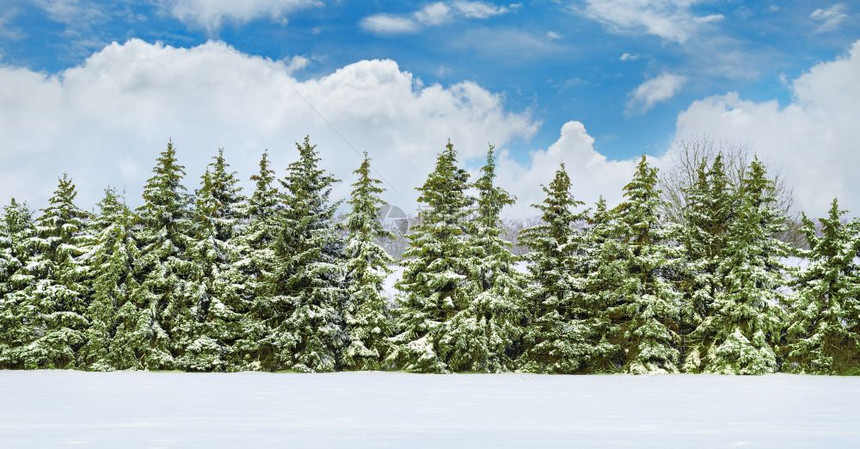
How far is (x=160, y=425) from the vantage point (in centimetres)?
1152

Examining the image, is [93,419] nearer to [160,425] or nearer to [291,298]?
[160,425]

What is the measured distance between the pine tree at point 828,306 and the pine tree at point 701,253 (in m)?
3.68

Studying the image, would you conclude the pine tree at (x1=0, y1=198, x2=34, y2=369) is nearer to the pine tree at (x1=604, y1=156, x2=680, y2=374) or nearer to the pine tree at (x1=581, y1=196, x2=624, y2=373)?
the pine tree at (x1=581, y1=196, x2=624, y2=373)

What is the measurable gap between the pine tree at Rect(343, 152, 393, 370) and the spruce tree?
12.5ft

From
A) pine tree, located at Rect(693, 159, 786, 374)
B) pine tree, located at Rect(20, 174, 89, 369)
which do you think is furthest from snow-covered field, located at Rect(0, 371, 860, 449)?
pine tree, located at Rect(20, 174, 89, 369)

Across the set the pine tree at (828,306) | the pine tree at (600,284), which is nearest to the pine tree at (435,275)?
the pine tree at (600,284)

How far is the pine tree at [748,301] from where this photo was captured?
3136 centimetres

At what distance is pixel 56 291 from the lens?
35000 millimetres

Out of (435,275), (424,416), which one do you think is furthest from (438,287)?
(424,416)

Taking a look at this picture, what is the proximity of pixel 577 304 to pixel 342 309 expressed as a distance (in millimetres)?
11274

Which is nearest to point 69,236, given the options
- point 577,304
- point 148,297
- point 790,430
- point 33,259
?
point 33,259

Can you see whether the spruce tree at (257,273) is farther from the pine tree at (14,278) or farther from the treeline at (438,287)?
the pine tree at (14,278)

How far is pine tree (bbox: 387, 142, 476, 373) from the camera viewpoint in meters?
32.7

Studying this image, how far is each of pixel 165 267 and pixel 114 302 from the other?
115 inches
